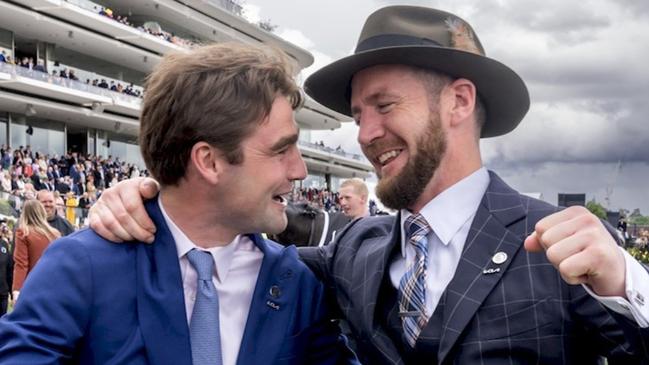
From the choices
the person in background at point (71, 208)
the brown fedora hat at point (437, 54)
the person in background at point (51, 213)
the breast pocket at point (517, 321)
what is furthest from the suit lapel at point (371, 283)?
the person in background at point (71, 208)

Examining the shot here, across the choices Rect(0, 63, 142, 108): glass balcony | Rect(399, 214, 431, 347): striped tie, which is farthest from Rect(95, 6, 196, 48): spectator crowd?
Rect(399, 214, 431, 347): striped tie

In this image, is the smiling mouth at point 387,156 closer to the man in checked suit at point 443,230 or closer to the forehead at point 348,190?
the man in checked suit at point 443,230

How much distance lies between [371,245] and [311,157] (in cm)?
4896

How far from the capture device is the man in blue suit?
7.21ft

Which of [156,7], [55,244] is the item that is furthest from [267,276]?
[156,7]

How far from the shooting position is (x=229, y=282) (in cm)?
248

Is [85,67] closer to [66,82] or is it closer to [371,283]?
[66,82]

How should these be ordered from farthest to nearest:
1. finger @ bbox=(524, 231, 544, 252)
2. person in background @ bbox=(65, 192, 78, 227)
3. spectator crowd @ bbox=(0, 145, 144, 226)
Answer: spectator crowd @ bbox=(0, 145, 144, 226)
person in background @ bbox=(65, 192, 78, 227)
finger @ bbox=(524, 231, 544, 252)

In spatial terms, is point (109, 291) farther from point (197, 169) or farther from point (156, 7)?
point (156, 7)

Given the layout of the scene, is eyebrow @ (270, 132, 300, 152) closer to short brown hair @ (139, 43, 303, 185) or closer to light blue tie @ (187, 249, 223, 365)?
short brown hair @ (139, 43, 303, 185)

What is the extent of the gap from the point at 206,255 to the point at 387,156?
0.67 metres

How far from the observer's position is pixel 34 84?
28219mm

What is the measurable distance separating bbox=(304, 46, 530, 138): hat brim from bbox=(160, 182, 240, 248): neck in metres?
0.63

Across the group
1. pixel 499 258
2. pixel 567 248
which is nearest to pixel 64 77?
pixel 499 258
